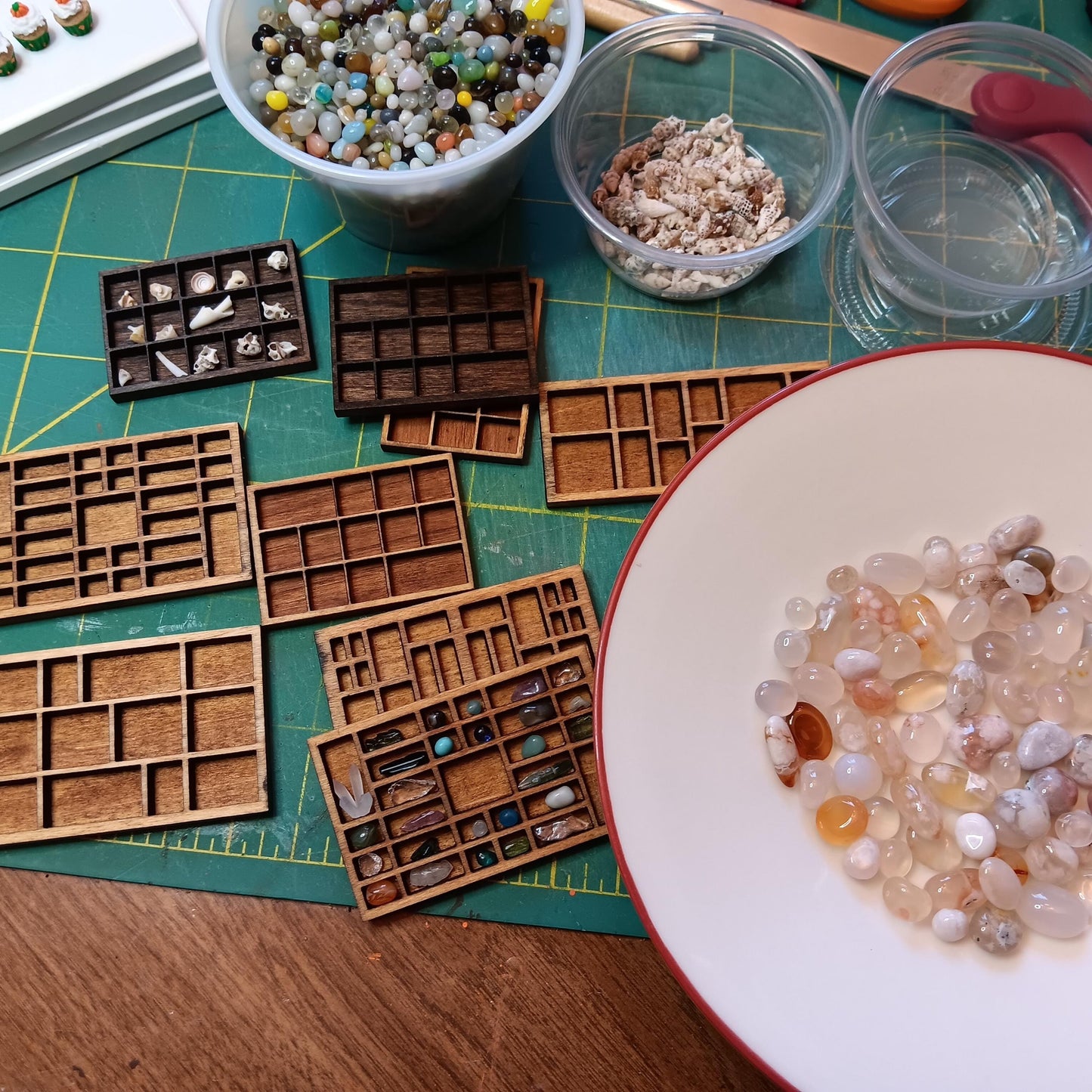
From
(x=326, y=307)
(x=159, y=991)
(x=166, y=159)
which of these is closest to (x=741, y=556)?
(x=326, y=307)

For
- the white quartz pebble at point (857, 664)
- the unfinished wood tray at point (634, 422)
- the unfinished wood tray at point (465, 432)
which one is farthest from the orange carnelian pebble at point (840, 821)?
the unfinished wood tray at point (465, 432)

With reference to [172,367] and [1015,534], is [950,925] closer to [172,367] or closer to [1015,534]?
[1015,534]

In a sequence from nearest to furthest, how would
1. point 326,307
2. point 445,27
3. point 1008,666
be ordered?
point 1008,666
point 445,27
point 326,307

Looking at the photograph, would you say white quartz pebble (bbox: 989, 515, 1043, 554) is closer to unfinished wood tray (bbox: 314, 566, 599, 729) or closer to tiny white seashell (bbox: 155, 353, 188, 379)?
unfinished wood tray (bbox: 314, 566, 599, 729)

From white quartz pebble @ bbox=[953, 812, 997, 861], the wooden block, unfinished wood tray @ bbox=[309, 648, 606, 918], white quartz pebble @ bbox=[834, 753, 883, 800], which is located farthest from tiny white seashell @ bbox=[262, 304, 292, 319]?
white quartz pebble @ bbox=[953, 812, 997, 861]

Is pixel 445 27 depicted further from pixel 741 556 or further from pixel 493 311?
pixel 741 556

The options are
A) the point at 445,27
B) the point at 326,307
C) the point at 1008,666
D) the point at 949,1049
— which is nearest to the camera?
the point at 949,1049


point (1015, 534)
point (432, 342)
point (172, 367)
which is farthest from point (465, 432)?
point (1015, 534)
